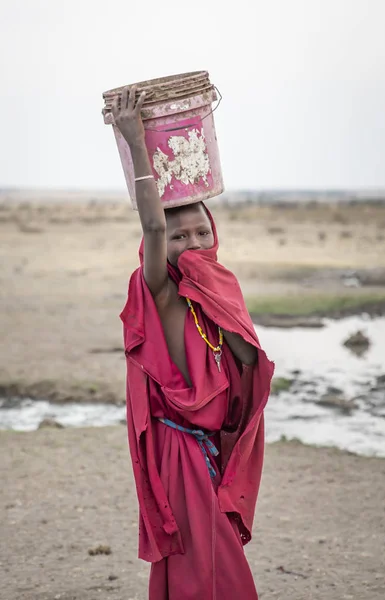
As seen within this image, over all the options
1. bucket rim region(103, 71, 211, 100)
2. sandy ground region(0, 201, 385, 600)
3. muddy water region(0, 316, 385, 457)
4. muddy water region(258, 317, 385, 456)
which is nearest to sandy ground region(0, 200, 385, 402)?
sandy ground region(0, 201, 385, 600)

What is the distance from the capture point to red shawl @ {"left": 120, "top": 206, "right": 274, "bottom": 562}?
9.67 ft

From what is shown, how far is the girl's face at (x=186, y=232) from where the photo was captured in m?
3.06

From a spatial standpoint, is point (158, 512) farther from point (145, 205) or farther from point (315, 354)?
point (315, 354)

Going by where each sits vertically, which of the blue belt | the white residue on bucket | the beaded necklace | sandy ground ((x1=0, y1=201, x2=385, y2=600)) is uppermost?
the white residue on bucket

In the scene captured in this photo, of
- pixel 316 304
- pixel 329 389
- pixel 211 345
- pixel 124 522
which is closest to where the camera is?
pixel 211 345

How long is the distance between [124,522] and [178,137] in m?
3.08

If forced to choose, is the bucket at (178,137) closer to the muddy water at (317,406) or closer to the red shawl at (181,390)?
the red shawl at (181,390)

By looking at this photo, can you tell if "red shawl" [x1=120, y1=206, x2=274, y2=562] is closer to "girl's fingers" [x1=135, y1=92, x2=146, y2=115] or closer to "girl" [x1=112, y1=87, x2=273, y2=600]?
"girl" [x1=112, y1=87, x2=273, y2=600]

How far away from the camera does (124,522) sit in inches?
217

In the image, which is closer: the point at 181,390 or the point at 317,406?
the point at 181,390

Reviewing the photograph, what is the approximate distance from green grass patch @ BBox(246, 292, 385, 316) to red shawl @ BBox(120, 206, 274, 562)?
33.7 ft

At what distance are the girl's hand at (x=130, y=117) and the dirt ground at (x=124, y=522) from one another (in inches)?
98.0

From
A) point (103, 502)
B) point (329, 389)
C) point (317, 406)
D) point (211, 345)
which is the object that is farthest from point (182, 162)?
point (329, 389)

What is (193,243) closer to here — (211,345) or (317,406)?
(211,345)
